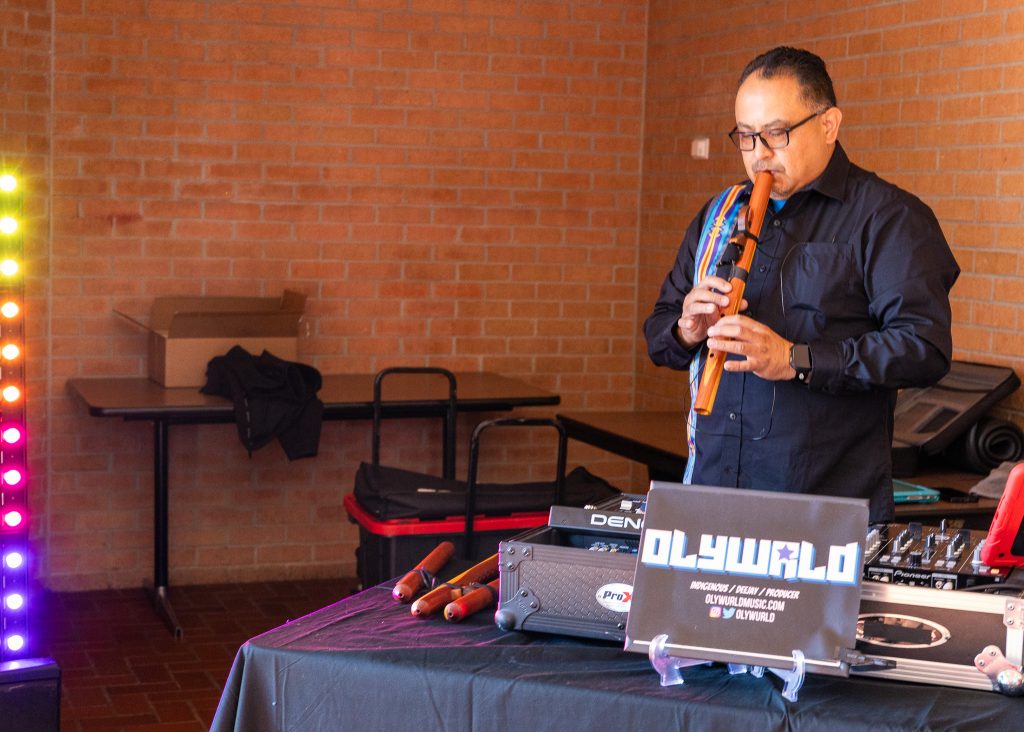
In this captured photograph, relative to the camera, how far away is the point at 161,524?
4.84 meters

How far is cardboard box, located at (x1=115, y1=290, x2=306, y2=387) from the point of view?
4.70 m

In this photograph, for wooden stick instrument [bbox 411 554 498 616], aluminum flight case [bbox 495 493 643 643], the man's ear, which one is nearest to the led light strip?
wooden stick instrument [bbox 411 554 498 616]

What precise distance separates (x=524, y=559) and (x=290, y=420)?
2.80 m

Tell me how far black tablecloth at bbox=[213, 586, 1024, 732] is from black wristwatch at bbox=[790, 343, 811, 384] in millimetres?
595

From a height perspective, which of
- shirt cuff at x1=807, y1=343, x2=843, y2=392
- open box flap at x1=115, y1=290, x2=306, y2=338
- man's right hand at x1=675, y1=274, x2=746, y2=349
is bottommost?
open box flap at x1=115, y1=290, x2=306, y2=338

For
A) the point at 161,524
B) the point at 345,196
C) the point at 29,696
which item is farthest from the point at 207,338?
the point at 29,696

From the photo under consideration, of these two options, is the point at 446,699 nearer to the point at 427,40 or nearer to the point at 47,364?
the point at 47,364

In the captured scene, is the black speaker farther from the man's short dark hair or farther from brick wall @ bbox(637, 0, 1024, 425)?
brick wall @ bbox(637, 0, 1024, 425)

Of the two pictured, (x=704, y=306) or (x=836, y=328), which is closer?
(x=704, y=306)

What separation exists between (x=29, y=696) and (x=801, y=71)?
1891mm

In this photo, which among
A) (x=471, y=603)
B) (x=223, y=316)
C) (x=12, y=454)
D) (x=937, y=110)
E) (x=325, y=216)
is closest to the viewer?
(x=471, y=603)

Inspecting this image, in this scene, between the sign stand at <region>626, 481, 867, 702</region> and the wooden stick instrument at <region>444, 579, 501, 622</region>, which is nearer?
the sign stand at <region>626, 481, 867, 702</region>

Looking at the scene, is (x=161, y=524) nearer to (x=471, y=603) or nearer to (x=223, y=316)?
(x=223, y=316)

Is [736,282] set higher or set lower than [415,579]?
higher
